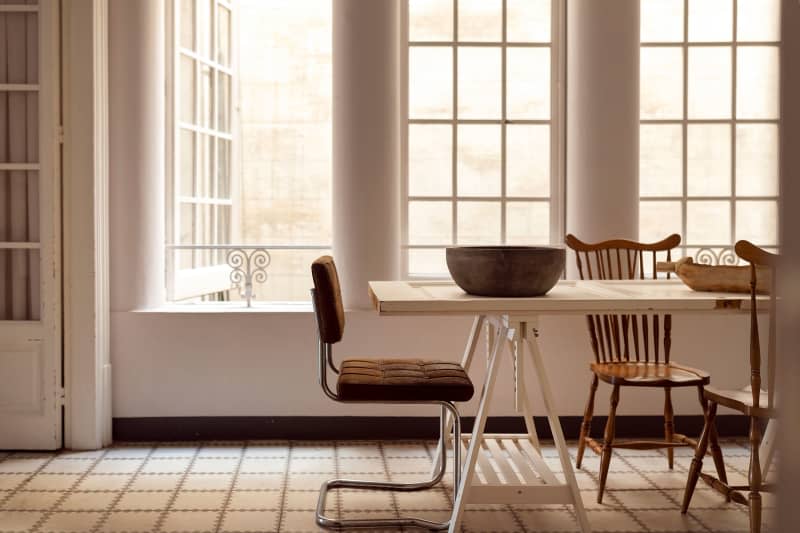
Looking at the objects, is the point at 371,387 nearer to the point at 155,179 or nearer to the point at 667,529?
the point at 667,529

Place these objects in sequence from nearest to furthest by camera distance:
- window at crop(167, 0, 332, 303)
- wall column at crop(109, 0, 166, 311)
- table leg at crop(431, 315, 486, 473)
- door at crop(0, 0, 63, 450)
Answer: table leg at crop(431, 315, 486, 473)
door at crop(0, 0, 63, 450)
wall column at crop(109, 0, 166, 311)
window at crop(167, 0, 332, 303)

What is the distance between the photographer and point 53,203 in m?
4.27

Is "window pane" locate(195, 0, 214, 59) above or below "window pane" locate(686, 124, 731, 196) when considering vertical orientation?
above

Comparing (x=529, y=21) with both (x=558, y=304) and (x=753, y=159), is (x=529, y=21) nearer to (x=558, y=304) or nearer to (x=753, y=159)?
(x=753, y=159)

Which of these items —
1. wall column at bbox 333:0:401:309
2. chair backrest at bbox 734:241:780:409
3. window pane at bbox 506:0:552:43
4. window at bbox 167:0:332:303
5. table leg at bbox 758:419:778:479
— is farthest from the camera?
window at bbox 167:0:332:303

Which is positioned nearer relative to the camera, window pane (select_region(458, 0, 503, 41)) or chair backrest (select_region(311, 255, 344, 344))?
chair backrest (select_region(311, 255, 344, 344))

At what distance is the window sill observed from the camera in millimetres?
4543

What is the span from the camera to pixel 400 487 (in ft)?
11.6

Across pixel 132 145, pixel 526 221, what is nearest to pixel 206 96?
pixel 132 145

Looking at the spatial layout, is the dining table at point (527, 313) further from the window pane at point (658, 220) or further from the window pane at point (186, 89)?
the window pane at point (186, 89)

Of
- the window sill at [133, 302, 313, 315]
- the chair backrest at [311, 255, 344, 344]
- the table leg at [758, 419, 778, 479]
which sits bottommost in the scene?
the table leg at [758, 419, 778, 479]

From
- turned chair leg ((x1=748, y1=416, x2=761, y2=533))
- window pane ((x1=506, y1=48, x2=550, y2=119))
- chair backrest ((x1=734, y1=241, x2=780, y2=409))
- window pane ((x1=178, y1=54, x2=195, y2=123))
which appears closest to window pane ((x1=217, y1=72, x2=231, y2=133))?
window pane ((x1=178, y1=54, x2=195, y2=123))

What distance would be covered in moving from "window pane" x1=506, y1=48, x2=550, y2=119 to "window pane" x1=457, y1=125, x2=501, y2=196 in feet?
0.60

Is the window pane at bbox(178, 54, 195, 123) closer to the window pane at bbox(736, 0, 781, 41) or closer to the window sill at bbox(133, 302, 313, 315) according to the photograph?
the window sill at bbox(133, 302, 313, 315)
